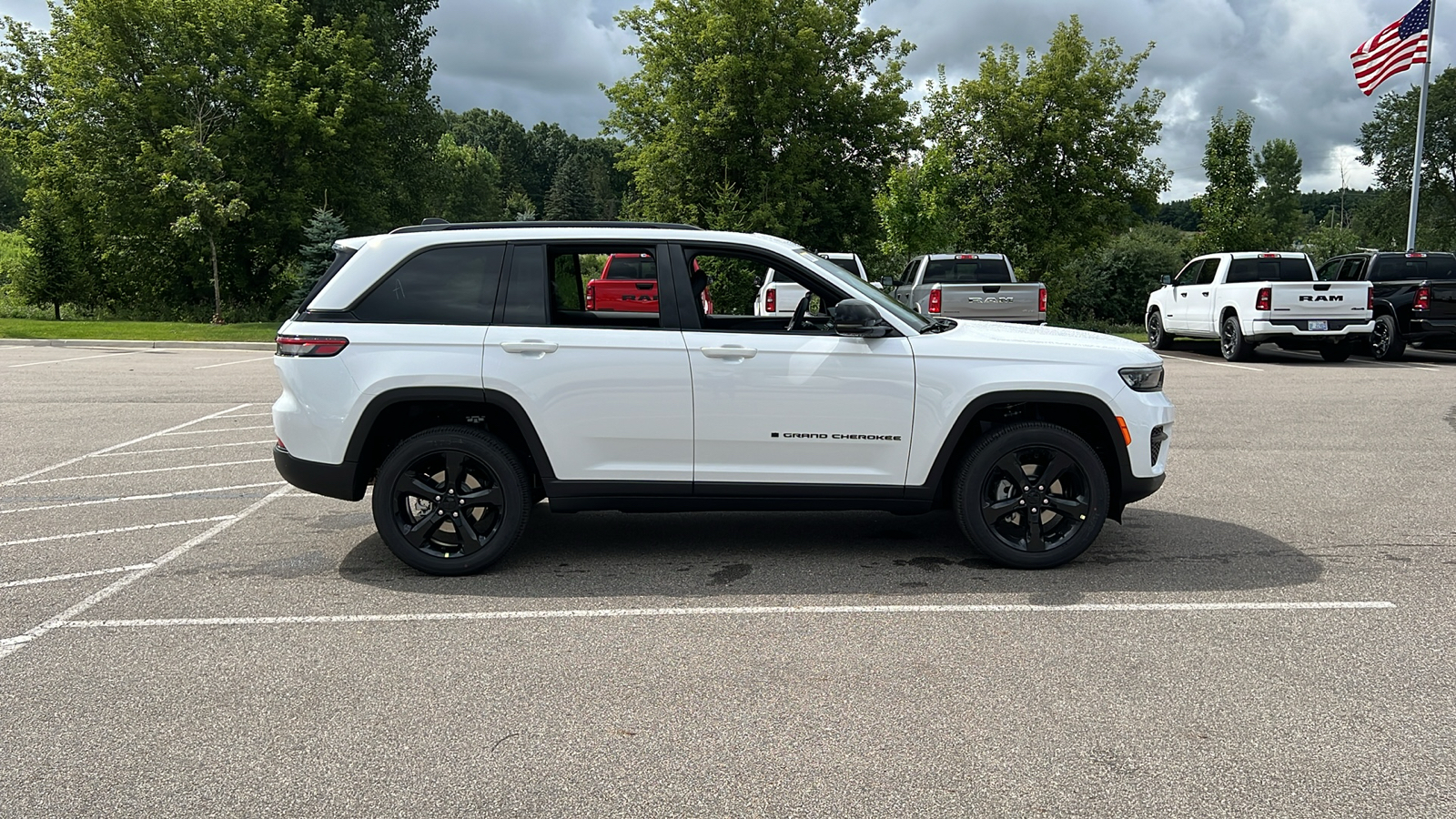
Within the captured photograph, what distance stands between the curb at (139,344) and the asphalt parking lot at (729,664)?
16.6 meters

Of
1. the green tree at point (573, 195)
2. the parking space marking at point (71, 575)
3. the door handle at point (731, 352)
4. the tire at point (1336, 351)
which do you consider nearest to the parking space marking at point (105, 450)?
the parking space marking at point (71, 575)

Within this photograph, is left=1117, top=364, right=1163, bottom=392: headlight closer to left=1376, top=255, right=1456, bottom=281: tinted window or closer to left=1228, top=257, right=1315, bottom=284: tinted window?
left=1228, top=257, right=1315, bottom=284: tinted window

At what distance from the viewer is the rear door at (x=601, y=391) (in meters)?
5.52

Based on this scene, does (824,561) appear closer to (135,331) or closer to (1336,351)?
(1336,351)

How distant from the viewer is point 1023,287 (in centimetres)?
1791

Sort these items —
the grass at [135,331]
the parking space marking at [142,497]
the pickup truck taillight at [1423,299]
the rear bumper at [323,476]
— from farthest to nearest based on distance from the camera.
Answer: the grass at [135,331], the pickup truck taillight at [1423,299], the parking space marking at [142,497], the rear bumper at [323,476]

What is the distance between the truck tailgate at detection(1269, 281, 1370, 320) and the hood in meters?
14.0

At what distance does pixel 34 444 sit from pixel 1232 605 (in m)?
9.81

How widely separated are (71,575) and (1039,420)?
5122 millimetres

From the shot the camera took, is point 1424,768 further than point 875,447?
No

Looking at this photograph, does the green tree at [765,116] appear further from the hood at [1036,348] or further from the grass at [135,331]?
the hood at [1036,348]

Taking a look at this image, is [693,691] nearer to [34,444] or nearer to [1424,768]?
[1424,768]

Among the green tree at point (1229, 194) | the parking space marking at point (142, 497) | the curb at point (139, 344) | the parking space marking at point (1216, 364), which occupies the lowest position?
the parking space marking at point (142, 497)

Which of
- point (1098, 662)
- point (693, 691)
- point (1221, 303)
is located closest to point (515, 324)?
point (693, 691)
